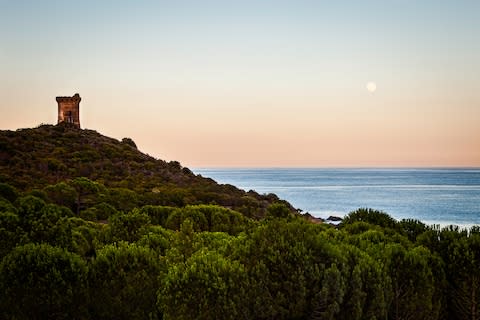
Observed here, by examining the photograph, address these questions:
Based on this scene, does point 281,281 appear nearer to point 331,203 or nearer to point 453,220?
point 453,220

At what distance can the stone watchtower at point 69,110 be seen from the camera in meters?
106

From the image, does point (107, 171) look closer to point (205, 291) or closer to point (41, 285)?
point (41, 285)

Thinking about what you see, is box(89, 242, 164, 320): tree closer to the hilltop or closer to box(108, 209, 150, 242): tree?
box(108, 209, 150, 242): tree

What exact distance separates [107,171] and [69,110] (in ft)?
125

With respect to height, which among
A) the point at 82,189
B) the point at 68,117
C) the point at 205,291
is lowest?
the point at 205,291

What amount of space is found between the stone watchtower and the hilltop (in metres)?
4.24

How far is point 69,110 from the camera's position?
4267 inches

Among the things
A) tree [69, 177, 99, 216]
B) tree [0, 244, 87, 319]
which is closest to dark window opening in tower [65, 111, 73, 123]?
tree [69, 177, 99, 216]

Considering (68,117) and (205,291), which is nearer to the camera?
(205,291)

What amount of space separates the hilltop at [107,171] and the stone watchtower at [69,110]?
4240 mm

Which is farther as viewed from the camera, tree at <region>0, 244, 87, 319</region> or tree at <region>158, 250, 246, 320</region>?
tree at <region>0, 244, 87, 319</region>

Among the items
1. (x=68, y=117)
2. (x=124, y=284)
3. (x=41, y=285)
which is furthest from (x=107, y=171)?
(x=41, y=285)

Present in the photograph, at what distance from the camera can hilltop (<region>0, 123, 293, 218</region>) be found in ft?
188

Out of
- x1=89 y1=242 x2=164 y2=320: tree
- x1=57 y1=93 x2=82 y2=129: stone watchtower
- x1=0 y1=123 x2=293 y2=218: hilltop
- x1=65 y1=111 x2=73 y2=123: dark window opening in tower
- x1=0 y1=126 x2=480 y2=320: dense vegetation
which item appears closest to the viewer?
x1=0 y1=126 x2=480 y2=320: dense vegetation
